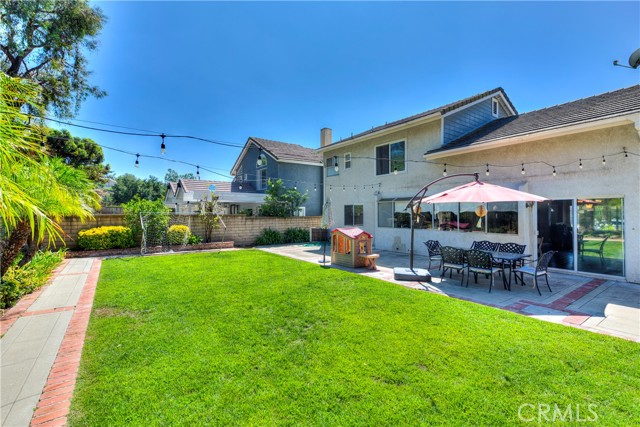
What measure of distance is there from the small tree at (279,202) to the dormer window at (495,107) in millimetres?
11662

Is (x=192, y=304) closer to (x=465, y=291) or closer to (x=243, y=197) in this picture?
(x=465, y=291)

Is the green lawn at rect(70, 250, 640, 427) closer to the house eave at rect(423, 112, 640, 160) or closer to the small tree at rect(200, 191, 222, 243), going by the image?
the house eave at rect(423, 112, 640, 160)

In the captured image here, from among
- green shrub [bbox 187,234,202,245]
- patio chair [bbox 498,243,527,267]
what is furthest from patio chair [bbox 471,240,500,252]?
green shrub [bbox 187,234,202,245]

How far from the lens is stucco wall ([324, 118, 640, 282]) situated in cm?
723

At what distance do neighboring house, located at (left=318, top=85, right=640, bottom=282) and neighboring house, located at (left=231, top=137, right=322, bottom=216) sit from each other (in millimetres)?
7942

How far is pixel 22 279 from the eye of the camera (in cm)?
610

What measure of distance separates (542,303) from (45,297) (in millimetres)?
Result: 10726

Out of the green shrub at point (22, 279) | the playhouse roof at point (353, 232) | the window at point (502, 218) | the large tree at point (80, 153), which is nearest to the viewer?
the green shrub at point (22, 279)

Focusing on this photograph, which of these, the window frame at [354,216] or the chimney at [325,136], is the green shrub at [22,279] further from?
the chimney at [325,136]

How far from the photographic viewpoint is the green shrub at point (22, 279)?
536cm

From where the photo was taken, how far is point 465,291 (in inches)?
265

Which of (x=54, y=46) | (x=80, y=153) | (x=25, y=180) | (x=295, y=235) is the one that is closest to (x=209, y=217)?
(x=295, y=235)

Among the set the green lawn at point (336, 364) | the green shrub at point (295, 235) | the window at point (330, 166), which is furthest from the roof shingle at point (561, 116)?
the green shrub at point (295, 235)

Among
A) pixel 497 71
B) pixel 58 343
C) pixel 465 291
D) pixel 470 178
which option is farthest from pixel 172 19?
pixel 497 71
